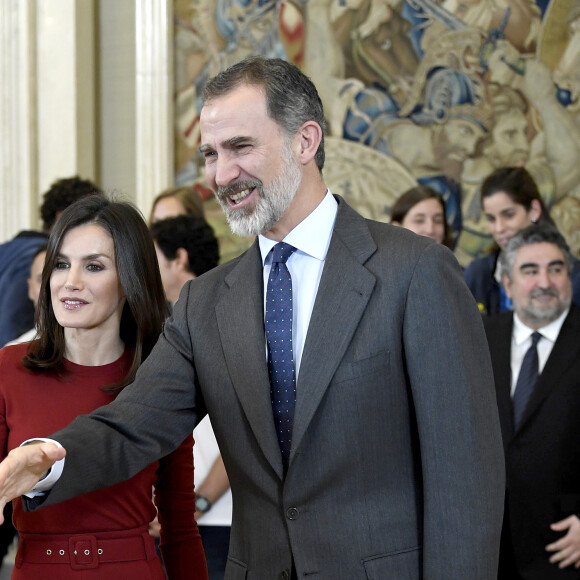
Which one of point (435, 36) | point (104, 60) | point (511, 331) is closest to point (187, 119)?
point (104, 60)

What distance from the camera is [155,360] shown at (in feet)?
8.93

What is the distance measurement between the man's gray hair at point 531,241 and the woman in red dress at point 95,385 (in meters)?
2.64

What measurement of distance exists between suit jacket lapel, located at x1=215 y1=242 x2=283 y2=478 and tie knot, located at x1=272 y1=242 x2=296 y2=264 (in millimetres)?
82

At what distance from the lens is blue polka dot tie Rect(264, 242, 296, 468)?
249 cm

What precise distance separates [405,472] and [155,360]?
742 mm

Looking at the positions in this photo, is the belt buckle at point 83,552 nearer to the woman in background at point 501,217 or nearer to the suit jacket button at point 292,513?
the suit jacket button at point 292,513

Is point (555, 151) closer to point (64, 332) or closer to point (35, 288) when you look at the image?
point (35, 288)

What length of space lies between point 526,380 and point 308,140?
7.77 ft

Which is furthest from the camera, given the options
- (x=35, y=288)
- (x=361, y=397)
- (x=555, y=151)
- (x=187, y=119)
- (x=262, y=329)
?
(x=187, y=119)

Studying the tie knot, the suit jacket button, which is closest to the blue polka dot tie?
the tie knot

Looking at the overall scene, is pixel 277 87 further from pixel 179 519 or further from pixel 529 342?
pixel 529 342

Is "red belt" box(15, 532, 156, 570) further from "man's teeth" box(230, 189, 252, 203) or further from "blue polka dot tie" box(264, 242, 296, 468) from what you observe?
"man's teeth" box(230, 189, 252, 203)

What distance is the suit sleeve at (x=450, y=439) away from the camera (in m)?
2.33

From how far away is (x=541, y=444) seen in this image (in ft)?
14.7
